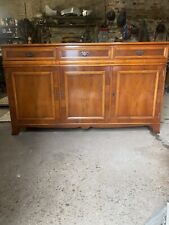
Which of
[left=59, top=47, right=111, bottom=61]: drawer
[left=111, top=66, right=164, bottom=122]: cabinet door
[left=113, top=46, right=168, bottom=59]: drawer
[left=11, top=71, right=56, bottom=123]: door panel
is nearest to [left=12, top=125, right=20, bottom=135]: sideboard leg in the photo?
[left=11, top=71, right=56, bottom=123]: door panel

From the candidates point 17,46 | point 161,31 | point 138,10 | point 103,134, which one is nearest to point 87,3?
point 138,10

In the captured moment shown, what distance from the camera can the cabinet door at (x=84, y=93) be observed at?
2.33 m

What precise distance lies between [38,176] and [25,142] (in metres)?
0.64

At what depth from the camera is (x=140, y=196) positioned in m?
1.61

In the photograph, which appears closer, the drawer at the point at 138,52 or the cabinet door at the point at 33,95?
the drawer at the point at 138,52

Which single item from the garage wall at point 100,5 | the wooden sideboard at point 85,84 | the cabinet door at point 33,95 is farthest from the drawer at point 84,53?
the garage wall at point 100,5

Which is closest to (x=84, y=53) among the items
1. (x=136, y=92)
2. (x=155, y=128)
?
(x=136, y=92)

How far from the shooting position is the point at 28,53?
2258 millimetres

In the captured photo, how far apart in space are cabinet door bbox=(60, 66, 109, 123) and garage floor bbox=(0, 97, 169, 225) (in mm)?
226

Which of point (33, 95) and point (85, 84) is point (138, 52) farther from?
point (33, 95)

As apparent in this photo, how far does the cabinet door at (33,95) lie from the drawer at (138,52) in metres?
0.68

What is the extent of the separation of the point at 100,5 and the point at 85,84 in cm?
279

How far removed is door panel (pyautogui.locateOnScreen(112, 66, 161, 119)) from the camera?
2318 millimetres

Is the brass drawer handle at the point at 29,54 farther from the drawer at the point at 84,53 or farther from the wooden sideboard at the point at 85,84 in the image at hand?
the drawer at the point at 84,53
